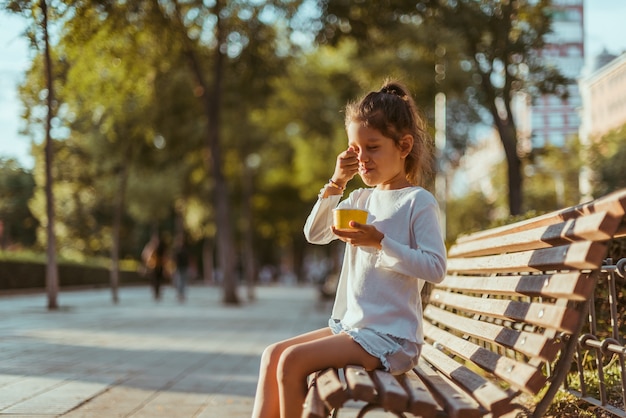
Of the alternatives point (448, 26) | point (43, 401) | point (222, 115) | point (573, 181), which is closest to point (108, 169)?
point (222, 115)

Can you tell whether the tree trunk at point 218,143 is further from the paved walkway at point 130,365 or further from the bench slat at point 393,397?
the bench slat at point 393,397

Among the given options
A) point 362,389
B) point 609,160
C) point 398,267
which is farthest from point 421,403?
A: point 609,160

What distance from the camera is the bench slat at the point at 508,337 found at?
9.91ft

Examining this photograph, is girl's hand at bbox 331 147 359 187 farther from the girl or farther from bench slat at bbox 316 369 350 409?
bench slat at bbox 316 369 350 409

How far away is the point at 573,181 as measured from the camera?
158ft

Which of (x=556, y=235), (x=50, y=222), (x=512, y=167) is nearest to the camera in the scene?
(x=556, y=235)

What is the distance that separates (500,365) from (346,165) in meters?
1.09

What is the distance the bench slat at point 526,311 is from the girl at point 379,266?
34cm

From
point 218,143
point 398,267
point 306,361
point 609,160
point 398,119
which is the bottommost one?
point 306,361

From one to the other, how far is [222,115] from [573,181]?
2571 centimetres

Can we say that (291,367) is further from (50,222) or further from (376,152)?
(50,222)

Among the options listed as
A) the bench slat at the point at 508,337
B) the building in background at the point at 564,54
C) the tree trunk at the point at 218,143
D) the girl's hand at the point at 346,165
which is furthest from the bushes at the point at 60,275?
the girl's hand at the point at 346,165

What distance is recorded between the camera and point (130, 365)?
28.2ft

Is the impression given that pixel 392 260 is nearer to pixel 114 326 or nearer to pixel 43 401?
pixel 43 401
